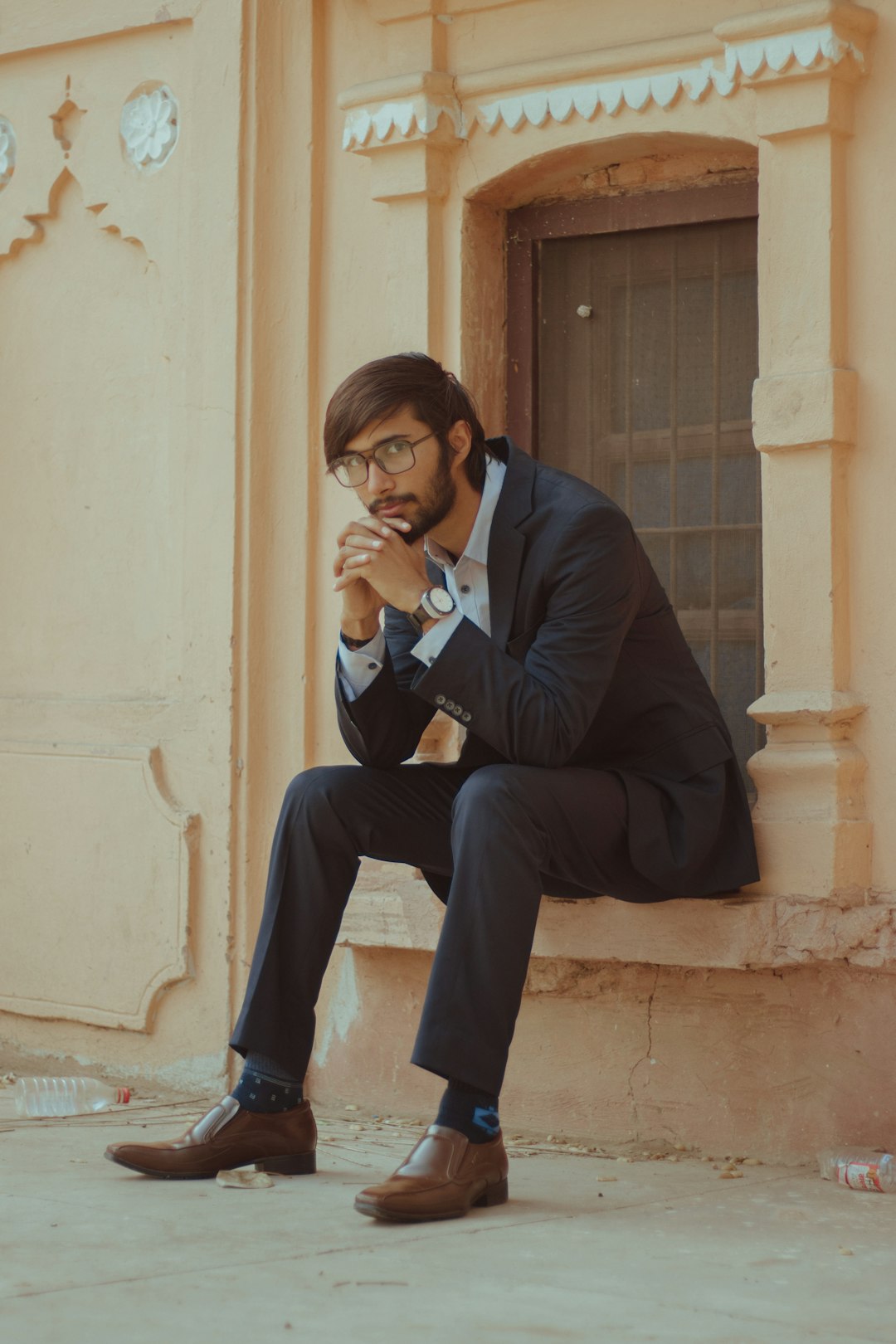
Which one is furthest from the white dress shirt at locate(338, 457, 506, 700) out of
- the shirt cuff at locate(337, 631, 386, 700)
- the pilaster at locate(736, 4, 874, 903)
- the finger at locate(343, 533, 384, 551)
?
the pilaster at locate(736, 4, 874, 903)

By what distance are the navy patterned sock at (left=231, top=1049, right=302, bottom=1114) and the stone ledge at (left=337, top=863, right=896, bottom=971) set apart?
2.86ft

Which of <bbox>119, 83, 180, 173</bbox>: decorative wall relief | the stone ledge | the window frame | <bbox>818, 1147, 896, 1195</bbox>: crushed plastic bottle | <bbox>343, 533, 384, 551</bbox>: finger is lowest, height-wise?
<bbox>818, 1147, 896, 1195</bbox>: crushed plastic bottle

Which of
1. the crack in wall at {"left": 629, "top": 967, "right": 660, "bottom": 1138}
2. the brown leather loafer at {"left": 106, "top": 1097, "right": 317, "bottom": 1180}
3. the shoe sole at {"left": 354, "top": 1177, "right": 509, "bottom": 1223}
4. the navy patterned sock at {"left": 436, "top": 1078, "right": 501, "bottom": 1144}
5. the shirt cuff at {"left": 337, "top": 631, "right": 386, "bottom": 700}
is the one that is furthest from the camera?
the crack in wall at {"left": 629, "top": 967, "right": 660, "bottom": 1138}

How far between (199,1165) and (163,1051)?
1569 mm

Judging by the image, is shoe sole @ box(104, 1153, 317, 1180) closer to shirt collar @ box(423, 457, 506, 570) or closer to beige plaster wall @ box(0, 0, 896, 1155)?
beige plaster wall @ box(0, 0, 896, 1155)

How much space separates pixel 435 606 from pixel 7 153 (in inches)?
109

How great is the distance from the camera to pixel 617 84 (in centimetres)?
415

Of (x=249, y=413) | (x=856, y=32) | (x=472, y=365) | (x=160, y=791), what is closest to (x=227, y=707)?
(x=160, y=791)

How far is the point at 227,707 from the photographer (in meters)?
4.68

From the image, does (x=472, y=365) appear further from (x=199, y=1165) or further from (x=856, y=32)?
(x=199, y=1165)

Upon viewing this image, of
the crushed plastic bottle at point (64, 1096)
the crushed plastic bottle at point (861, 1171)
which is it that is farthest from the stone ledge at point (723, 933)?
the crushed plastic bottle at point (64, 1096)

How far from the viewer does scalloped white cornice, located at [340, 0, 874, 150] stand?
3.79m

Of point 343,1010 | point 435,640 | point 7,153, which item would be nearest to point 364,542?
point 435,640

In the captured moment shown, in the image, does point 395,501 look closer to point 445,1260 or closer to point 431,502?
point 431,502
